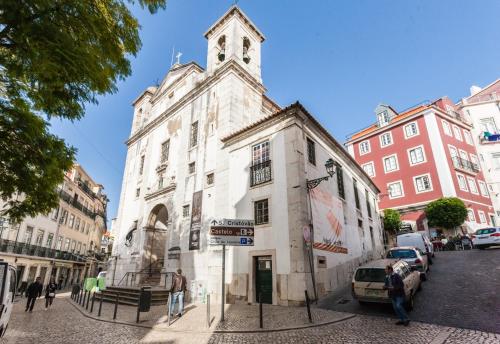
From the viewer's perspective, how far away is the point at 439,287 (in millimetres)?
10664

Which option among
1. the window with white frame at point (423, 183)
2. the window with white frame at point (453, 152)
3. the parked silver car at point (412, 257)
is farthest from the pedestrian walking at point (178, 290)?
the window with white frame at point (453, 152)

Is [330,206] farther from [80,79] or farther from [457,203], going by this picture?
[457,203]

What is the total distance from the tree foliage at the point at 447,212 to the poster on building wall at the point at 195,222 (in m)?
22.1

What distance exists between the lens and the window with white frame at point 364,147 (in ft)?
113

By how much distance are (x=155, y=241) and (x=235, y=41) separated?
51.0 feet

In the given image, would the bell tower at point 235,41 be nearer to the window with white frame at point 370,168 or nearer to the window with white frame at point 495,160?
the window with white frame at point 370,168

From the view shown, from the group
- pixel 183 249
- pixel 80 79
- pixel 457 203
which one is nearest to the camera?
pixel 80 79

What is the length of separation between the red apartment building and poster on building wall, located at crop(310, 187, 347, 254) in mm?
16793

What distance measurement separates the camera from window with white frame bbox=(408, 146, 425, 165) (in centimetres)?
2881

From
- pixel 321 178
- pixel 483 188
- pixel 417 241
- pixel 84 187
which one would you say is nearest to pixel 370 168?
pixel 483 188

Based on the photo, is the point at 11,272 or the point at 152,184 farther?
the point at 152,184

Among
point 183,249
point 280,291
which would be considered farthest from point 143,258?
point 280,291

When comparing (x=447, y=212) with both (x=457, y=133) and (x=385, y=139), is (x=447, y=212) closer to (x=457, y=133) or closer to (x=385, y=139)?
(x=385, y=139)

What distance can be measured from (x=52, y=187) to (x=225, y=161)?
9.43m
